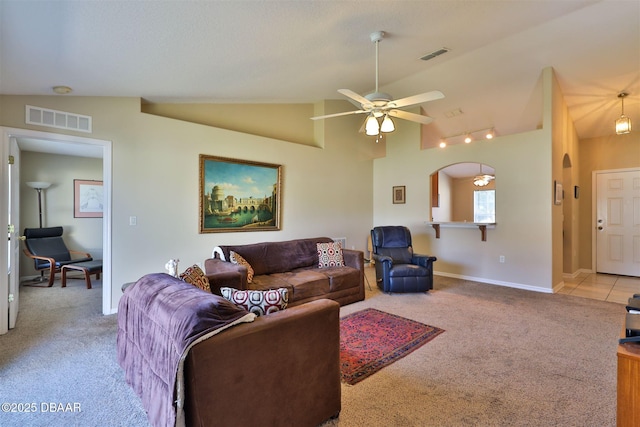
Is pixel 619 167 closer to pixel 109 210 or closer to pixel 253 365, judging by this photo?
pixel 253 365

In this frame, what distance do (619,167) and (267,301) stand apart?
737 centimetres

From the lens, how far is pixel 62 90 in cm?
322

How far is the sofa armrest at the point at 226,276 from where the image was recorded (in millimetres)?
2994

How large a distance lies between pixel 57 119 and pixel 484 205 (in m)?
9.65

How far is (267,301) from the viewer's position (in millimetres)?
1820

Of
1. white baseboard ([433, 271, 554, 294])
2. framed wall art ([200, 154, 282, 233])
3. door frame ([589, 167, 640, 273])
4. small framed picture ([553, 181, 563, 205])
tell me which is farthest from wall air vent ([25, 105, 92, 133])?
door frame ([589, 167, 640, 273])

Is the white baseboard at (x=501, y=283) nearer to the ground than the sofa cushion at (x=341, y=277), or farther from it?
nearer to the ground

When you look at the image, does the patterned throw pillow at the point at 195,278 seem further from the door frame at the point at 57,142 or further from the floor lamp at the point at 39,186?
the floor lamp at the point at 39,186

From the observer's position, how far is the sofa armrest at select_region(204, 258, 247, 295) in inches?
118

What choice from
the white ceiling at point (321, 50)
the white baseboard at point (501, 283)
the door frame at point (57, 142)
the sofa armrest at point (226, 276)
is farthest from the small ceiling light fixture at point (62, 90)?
the white baseboard at point (501, 283)

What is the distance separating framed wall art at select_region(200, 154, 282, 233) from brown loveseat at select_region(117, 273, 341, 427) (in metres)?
2.64

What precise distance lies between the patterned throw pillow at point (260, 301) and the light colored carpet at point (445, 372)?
76 cm

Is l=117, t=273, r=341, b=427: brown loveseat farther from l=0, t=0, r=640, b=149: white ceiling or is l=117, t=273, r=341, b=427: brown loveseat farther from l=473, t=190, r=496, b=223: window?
l=473, t=190, r=496, b=223: window

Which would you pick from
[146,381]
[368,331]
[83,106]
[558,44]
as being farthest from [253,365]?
[558,44]
